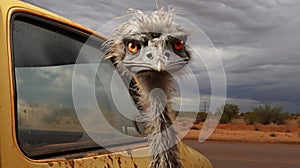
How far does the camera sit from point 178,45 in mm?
2578

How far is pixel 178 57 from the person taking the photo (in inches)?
101

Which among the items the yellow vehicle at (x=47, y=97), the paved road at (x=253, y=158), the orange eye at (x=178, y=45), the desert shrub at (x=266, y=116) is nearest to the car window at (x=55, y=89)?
the yellow vehicle at (x=47, y=97)

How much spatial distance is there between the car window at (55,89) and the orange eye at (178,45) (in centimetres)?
58

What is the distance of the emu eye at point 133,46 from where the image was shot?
2.46m

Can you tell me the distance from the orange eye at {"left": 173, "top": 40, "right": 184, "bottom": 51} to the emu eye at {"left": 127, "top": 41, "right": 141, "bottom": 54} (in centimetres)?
20

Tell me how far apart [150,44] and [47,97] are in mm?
566

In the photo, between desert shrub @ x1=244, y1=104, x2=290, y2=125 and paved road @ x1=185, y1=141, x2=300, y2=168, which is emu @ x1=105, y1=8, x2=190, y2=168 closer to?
paved road @ x1=185, y1=141, x2=300, y2=168

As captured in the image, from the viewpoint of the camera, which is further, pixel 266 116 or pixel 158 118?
pixel 266 116

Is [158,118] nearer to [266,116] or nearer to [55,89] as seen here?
[55,89]

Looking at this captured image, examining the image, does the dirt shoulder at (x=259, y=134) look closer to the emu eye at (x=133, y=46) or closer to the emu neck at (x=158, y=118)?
the emu neck at (x=158, y=118)

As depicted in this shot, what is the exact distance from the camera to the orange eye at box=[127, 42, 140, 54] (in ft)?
8.09

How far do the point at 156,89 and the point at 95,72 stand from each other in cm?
48

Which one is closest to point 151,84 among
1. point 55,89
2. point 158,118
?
point 158,118

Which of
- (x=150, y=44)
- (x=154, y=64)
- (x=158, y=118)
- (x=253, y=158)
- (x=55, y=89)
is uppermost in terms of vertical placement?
(x=150, y=44)
